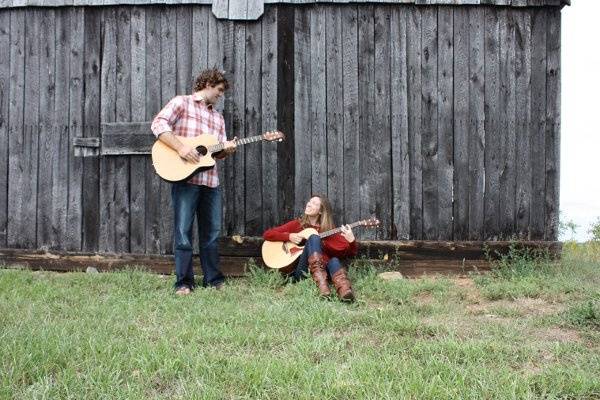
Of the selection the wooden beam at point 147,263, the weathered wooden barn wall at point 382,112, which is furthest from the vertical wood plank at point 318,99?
the wooden beam at point 147,263

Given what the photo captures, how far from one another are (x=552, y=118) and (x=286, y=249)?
322 centimetres

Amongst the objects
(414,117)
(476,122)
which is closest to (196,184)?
(414,117)

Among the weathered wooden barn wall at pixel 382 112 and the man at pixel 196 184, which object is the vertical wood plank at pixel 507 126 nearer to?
the weathered wooden barn wall at pixel 382 112

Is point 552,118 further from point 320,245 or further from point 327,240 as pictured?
point 320,245

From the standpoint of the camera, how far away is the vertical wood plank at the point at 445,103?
21.6 ft

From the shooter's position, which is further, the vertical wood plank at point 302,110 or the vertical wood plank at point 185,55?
the vertical wood plank at point 185,55

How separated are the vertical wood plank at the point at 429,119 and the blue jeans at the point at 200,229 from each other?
7.41 feet

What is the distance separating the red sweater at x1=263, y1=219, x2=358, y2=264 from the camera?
5.86 meters

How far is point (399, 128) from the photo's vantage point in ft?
21.7

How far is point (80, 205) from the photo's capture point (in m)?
6.83

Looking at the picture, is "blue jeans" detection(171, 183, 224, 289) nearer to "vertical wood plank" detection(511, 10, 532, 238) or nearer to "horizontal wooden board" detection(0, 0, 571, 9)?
"horizontal wooden board" detection(0, 0, 571, 9)

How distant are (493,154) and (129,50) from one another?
416cm

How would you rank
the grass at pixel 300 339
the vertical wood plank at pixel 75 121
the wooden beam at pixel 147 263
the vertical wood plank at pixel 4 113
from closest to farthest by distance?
the grass at pixel 300 339 → the wooden beam at pixel 147 263 → the vertical wood plank at pixel 75 121 → the vertical wood plank at pixel 4 113

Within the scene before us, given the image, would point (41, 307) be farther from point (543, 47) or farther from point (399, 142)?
point (543, 47)
